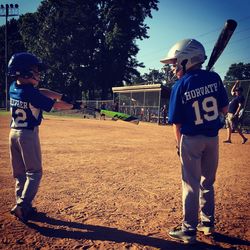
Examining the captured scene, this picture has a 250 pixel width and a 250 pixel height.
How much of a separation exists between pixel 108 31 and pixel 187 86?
44044 mm

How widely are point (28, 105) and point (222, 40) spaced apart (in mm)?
2956

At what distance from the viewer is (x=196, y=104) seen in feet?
10.1

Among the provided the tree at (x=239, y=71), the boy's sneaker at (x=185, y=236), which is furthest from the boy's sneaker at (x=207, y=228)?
the tree at (x=239, y=71)

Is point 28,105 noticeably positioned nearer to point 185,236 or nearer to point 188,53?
point 188,53

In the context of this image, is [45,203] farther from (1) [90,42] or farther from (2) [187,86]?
(1) [90,42]

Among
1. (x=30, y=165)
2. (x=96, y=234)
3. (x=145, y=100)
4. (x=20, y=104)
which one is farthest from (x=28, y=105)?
(x=145, y=100)

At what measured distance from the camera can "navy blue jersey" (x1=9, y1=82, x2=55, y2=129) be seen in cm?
367

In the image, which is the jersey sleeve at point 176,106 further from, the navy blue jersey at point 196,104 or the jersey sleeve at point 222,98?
the jersey sleeve at point 222,98

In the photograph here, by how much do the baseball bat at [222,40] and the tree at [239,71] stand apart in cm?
8931

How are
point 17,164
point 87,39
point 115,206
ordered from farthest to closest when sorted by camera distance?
point 87,39 < point 115,206 < point 17,164

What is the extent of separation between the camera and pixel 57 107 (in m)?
4.07

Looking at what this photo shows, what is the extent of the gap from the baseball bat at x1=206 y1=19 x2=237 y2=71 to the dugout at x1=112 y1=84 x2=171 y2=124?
20.2 m

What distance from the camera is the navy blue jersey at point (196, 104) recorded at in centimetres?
305

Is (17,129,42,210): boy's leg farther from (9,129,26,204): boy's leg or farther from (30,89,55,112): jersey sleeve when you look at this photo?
(30,89,55,112): jersey sleeve
